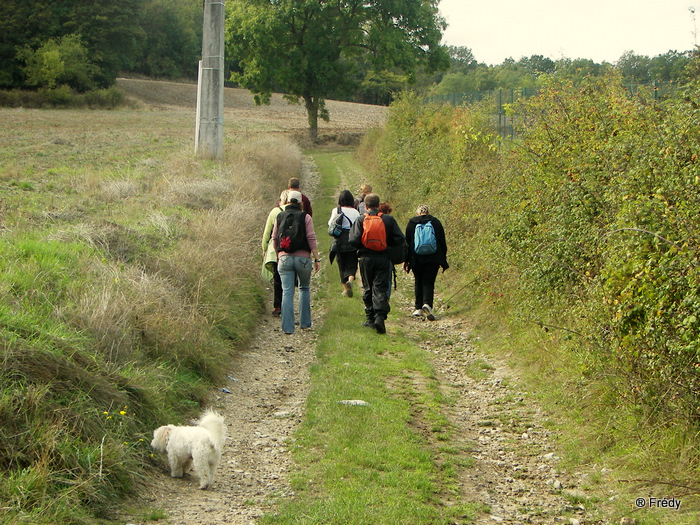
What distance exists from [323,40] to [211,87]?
23227mm

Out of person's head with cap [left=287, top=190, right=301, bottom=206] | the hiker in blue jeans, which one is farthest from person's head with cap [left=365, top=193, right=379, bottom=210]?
person's head with cap [left=287, top=190, right=301, bottom=206]

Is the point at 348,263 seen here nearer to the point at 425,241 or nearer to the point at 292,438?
the point at 425,241

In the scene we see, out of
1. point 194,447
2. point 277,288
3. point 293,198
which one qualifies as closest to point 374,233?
point 293,198

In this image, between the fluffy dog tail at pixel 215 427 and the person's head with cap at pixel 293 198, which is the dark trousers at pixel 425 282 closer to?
the person's head with cap at pixel 293 198

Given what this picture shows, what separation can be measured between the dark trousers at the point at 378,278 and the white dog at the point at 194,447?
16.6 feet

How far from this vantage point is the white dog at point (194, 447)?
5375mm

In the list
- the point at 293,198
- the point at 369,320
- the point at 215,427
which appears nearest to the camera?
the point at 215,427

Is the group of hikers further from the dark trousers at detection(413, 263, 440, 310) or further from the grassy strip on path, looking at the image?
the grassy strip on path

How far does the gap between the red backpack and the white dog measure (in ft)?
16.9

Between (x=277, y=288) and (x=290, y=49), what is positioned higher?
(x=290, y=49)

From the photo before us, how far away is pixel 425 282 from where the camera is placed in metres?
11.6

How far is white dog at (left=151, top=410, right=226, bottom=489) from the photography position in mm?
5375

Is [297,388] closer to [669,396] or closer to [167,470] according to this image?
[167,470]

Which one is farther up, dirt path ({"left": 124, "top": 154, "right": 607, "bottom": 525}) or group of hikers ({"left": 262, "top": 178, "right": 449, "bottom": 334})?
group of hikers ({"left": 262, "top": 178, "right": 449, "bottom": 334})
